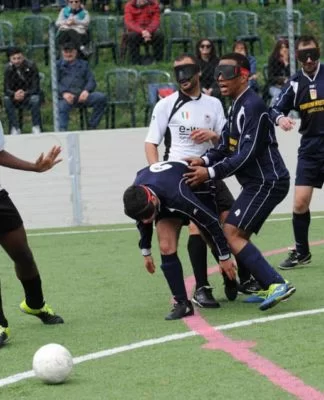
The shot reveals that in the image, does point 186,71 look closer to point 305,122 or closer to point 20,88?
point 305,122

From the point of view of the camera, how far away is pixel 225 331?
8.03m

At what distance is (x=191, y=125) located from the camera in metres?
9.51

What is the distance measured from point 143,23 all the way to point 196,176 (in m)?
11.6

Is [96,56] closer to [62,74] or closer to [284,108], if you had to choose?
[62,74]

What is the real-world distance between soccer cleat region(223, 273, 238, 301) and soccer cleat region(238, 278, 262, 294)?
23 cm

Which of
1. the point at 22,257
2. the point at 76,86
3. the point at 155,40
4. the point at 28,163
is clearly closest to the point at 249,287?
the point at 22,257

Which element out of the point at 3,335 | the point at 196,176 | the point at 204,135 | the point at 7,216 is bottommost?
the point at 3,335

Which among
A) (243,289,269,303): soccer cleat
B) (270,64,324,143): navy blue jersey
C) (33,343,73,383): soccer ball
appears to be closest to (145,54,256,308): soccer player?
(243,289,269,303): soccer cleat

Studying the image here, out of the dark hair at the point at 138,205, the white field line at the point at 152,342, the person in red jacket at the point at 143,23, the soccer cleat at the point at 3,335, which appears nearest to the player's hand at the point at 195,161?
the dark hair at the point at 138,205

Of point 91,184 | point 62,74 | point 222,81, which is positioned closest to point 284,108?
point 222,81

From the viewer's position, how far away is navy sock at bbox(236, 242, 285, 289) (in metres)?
8.57

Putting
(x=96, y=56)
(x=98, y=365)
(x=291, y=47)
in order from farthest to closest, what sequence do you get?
(x=96, y=56), (x=291, y=47), (x=98, y=365)

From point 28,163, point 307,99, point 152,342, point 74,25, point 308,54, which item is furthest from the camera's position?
point 74,25

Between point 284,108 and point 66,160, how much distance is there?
4.82 metres
